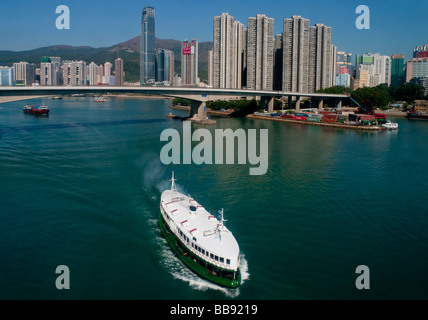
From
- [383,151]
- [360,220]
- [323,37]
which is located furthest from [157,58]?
[360,220]

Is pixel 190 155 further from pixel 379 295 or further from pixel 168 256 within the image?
pixel 379 295

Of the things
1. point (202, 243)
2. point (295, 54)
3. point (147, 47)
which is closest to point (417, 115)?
point (295, 54)

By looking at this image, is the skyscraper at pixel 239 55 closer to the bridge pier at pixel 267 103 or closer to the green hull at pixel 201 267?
the bridge pier at pixel 267 103

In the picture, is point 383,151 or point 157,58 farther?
point 157,58

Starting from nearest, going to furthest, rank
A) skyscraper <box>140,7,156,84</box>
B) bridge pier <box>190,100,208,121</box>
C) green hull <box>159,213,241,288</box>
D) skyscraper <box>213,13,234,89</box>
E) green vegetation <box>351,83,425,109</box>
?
green hull <box>159,213,241,288</box>
bridge pier <box>190,100,208,121</box>
green vegetation <box>351,83,425,109</box>
skyscraper <box>213,13,234,89</box>
skyscraper <box>140,7,156,84</box>

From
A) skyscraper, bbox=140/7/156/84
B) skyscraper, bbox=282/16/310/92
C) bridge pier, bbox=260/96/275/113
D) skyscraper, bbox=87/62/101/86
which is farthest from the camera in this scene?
skyscraper, bbox=140/7/156/84

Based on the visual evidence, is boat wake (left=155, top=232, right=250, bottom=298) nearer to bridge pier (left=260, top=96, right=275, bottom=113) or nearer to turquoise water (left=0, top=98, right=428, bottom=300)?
turquoise water (left=0, top=98, right=428, bottom=300)

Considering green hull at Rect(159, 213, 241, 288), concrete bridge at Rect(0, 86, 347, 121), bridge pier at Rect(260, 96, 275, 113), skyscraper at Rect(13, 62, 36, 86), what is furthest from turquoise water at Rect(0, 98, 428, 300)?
skyscraper at Rect(13, 62, 36, 86)
